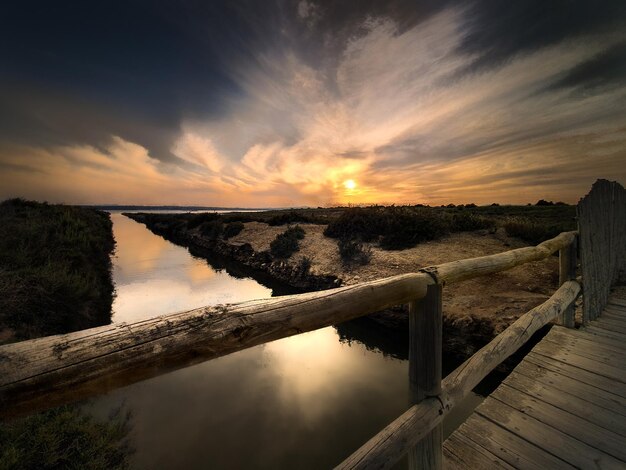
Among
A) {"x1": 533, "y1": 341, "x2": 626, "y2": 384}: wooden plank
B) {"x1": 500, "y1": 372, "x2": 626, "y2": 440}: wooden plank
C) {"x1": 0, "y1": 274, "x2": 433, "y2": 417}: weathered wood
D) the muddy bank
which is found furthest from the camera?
the muddy bank

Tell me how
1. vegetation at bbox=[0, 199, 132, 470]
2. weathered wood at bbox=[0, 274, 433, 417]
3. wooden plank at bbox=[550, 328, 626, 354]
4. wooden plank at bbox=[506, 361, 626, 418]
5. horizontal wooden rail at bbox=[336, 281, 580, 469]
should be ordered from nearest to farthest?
1. weathered wood at bbox=[0, 274, 433, 417]
2. horizontal wooden rail at bbox=[336, 281, 580, 469]
3. wooden plank at bbox=[506, 361, 626, 418]
4. vegetation at bbox=[0, 199, 132, 470]
5. wooden plank at bbox=[550, 328, 626, 354]

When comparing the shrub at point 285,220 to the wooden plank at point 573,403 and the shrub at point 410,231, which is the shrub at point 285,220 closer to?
the shrub at point 410,231

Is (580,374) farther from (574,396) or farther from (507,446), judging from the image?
(507,446)

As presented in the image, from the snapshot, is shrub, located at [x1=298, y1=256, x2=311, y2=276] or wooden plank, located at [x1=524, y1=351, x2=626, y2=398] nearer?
wooden plank, located at [x1=524, y1=351, x2=626, y2=398]

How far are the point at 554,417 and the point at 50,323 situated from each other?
7.41 metres

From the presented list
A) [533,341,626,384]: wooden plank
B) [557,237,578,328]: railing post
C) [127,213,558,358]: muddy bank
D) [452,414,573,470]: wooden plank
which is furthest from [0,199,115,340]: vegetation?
[557,237,578,328]: railing post

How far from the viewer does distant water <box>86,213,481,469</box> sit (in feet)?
12.1

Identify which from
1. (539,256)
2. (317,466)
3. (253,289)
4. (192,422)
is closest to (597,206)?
(539,256)

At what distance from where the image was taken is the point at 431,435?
6.08 feet

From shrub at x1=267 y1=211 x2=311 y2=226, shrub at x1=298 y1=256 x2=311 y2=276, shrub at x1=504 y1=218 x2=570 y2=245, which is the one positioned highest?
shrub at x1=267 y1=211 x2=311 y2=226

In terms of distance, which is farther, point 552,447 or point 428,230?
point 428,230

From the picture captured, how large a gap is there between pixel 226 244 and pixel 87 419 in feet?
53.1

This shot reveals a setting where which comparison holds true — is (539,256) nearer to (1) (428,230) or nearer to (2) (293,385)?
(2) (293,385)

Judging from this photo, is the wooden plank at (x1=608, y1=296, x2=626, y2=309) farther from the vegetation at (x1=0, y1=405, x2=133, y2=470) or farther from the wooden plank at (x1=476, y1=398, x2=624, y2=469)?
the vegetation at (x1=0, y1=405, x2=133, y2=470)
